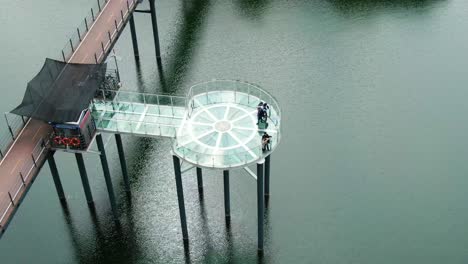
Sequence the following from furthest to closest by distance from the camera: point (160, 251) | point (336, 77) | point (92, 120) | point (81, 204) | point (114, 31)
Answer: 1. point (336, 77)
2. point (114, 31)
3. point (81, 204)
4. point (160, 251)
5. point (92, 120)

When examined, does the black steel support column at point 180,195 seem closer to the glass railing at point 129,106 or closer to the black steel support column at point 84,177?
the glass railing at point 129,106

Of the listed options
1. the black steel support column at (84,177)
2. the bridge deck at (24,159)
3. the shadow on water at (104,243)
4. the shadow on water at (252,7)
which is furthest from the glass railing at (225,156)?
the shadow on water at (252,7)

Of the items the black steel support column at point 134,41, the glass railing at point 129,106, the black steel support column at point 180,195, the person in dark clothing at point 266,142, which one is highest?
the black steel support column at point 134,41

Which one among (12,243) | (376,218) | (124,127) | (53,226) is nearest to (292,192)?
(376,218)

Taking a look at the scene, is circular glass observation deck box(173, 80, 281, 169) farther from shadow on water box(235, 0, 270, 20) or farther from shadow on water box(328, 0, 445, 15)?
shadow on water box(328, 0, 445, 15)

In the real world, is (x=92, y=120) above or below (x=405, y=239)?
above

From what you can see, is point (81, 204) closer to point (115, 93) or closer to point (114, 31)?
point (115, 93)

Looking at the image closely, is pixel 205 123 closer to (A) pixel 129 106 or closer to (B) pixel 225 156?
(B) pixel 225 156
